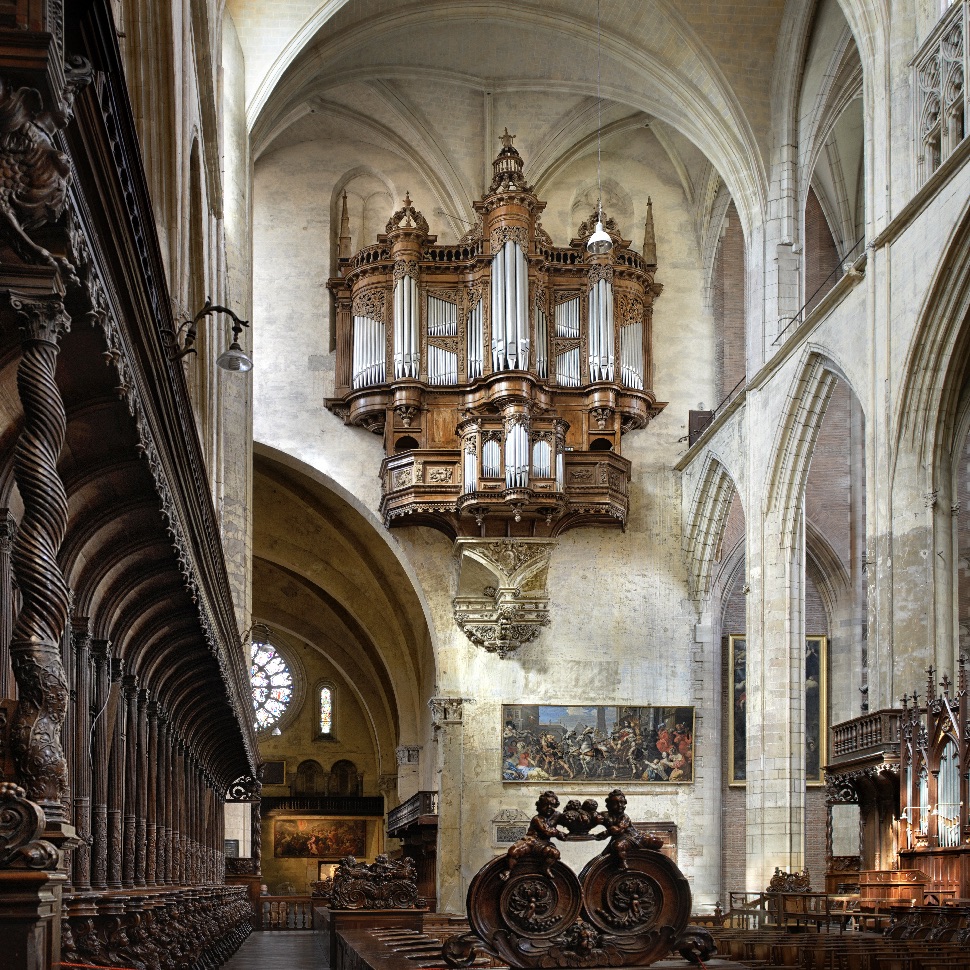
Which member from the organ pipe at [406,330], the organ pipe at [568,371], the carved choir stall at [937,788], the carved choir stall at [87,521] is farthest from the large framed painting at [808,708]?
the carved choir stall at [87,521]

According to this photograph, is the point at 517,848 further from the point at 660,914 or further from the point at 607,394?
the point at 607,394

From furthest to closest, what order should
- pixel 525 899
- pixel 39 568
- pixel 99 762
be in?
pixel 99 762
pixel 525 899
pixel 39 568

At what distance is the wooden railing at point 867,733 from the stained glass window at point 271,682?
21405mm

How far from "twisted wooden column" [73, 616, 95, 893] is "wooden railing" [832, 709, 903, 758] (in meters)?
10.9

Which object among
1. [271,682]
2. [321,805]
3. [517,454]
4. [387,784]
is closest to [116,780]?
[517,454]

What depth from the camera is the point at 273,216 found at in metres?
29.2

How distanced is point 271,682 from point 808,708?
15.1m

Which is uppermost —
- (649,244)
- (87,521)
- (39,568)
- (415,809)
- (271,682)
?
(649,244)

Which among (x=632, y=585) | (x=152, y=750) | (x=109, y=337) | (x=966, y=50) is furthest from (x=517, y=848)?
(x=632, y=585)

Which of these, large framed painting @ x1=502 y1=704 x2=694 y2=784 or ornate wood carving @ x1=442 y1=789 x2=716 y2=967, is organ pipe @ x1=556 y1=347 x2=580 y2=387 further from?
ornate wood carving @ x1=442 y1=789 x2=716 y2=967

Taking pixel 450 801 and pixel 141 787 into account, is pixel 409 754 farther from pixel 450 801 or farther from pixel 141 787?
pixel 141 787

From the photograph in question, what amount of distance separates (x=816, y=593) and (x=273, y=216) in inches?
494

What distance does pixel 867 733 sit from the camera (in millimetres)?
17609

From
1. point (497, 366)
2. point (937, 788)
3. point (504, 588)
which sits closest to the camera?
point (937, 788)
